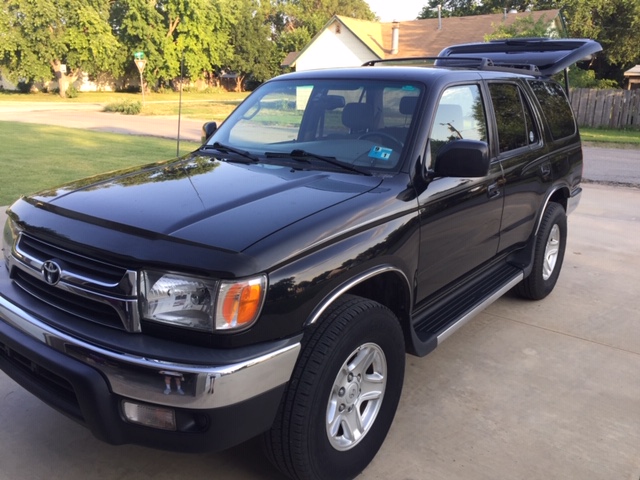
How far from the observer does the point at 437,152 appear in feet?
11.4

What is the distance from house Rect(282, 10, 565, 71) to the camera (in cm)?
3186

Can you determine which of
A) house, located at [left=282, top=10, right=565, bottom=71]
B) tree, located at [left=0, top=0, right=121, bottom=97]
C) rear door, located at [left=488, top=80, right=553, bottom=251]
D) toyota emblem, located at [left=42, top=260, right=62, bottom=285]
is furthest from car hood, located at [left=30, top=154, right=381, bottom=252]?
tree, located at [left=0, top=0, right=121, bottom=97]

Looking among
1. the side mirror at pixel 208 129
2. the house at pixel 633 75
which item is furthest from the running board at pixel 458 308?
the house at pixel 633 75

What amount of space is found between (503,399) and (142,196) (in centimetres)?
246

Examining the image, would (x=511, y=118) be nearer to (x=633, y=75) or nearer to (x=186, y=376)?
(x=186, y=376)

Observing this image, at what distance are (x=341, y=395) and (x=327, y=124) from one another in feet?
6.08

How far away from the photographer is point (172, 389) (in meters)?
2.16

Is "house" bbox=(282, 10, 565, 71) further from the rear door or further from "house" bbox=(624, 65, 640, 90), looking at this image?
the rear door

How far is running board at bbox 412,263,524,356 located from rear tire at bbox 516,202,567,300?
0.45m

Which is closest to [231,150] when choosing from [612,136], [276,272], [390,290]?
[390,290]

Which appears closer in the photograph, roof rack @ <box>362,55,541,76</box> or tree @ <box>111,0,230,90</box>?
roof rack @ <box>362,55,541,76</box>

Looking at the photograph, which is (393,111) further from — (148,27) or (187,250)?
(148,27)

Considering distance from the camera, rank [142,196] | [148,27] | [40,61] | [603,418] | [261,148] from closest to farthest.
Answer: [142,196] < [603,418] < [261,148] < [40,61] < [148,27]

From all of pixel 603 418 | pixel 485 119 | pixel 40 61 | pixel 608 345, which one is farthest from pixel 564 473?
pixel 40 61
